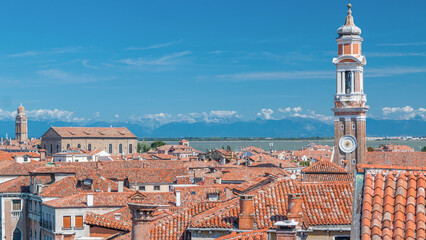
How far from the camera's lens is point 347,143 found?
64.8 meters

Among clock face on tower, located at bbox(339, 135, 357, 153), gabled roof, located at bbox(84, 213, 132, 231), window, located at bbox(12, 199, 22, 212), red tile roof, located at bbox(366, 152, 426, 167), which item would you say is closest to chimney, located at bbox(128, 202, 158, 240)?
gabled roof, located at bbox(84, 213, 132, 231)

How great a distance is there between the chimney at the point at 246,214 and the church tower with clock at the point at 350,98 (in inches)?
1860

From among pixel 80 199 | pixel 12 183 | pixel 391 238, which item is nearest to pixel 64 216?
pixel 80 199

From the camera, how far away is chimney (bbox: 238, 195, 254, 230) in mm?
17703

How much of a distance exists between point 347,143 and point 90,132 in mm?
130738

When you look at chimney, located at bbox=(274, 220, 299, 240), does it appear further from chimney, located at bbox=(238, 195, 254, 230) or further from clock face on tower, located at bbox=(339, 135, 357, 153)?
clock face on tower, located at bbox=(339, 135, 357, 153)

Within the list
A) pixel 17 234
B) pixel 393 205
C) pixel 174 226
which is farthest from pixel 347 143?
pixel 393 205

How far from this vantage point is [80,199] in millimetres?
37969

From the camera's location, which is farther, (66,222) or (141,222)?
(66,222)

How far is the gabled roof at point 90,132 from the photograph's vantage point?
179m

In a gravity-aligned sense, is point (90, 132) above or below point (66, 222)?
above

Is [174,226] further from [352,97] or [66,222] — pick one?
[352,97]

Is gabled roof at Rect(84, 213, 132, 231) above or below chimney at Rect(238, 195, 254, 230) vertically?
below

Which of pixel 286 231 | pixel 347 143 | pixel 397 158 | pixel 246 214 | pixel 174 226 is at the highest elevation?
pixel 347 143
